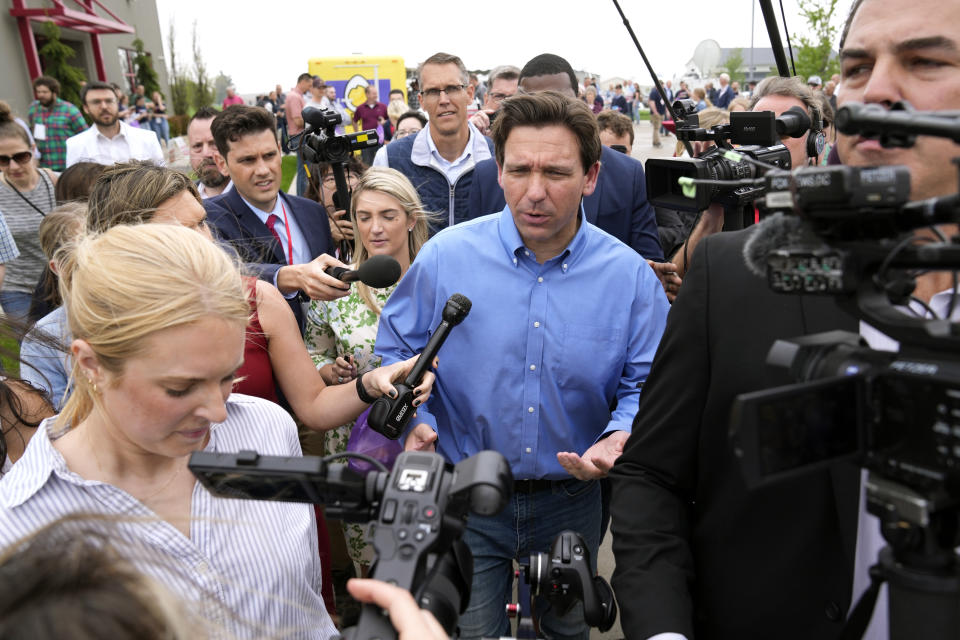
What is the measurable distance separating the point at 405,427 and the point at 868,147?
5.29ft

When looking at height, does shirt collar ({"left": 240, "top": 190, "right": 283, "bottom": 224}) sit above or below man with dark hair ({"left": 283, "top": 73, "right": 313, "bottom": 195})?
below

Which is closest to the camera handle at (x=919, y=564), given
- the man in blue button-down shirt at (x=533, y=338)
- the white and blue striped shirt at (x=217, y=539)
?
the white and blue striped shirt at (x=217, y=539)

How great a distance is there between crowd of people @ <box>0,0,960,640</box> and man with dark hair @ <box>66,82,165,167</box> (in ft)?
14.7

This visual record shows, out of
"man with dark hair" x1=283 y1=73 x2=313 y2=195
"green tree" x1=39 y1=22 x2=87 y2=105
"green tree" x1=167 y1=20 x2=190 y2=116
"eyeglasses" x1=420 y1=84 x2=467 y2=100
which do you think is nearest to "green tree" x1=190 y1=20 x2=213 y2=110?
"green tree" x1=167 y1=20 x2=190 y2=116

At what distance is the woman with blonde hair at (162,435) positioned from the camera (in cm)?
166

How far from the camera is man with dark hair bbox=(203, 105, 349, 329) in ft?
13.1

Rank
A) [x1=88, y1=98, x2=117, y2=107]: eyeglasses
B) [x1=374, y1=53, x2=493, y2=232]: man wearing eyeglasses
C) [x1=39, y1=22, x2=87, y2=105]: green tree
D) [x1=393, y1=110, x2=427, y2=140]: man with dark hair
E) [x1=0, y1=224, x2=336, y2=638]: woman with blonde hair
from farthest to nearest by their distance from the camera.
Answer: [x1=39, y1=22, x2=87, y2=105]: green tree
[x1=88, y1=98, x2=117, y2=107]: eyeglasses
[x1=393, y1=110, x2=427, y2=140]: man with dark hair
[x1=374, y1=53, x2=493, y2=232]: man wearing eyeglasses
[x1=0, y1=224, x2=336, y2=638]: woman with blonde hair

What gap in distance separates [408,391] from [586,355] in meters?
0.64

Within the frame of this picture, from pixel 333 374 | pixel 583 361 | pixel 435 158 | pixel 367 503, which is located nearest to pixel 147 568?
pixel 367 503

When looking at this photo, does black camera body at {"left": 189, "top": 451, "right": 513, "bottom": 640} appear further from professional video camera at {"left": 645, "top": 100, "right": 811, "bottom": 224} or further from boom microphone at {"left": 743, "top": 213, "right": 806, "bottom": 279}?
professional video camera at {"left": 645, "top": 100, "right": 811, "bottom": 224}

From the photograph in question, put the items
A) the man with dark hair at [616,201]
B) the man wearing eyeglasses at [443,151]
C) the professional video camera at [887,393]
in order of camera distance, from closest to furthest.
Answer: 1. the professional video camera at [887,393]
2. the man with dark hair at [616,201]
3. the man wearing eyeglasses at [443,151]

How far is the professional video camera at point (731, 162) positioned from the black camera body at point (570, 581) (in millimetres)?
792

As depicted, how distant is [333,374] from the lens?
11.1 feet

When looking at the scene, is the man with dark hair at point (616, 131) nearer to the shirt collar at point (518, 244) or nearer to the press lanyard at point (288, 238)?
the press lanyard at point (288, 238)
